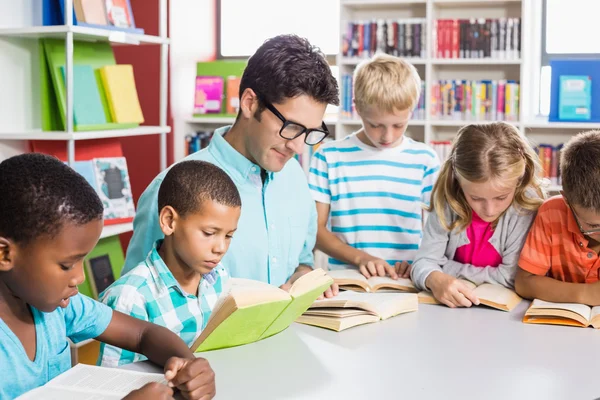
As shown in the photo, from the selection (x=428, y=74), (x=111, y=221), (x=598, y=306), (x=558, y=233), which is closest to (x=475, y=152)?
(x=558, y=233)

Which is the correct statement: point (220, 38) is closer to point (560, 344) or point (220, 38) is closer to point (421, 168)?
point (421, 168)

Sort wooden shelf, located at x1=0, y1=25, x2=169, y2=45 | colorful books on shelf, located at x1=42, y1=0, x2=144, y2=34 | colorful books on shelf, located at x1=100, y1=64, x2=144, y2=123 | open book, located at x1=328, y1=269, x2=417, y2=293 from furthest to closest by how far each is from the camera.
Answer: colorful books on shelf, located at x1=100, y1=64, x2=144, y2=123 < colorful books on shelf, located at x1=42, y1=0, x2=144, y2=34 < wooden shelf, located at x1=0, y1=25, x2=169, y2=45 < open book, located at x1=328, y1=269, x2=417, y2=293

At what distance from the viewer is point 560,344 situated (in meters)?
1.55

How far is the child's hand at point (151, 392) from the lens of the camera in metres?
1.09

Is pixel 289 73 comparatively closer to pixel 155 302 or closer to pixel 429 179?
pixel 155 302

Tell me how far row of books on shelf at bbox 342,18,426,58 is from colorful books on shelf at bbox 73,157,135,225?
176 cm

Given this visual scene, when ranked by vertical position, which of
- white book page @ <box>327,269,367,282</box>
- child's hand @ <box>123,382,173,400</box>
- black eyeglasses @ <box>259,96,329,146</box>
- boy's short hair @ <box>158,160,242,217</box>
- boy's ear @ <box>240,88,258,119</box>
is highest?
boy's ear @ <box>240,88,258,119</box>

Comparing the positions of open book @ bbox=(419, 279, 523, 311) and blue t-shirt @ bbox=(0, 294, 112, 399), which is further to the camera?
open book @ bbox=(419, 279, 523, 311)

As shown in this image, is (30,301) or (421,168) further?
(421,168)

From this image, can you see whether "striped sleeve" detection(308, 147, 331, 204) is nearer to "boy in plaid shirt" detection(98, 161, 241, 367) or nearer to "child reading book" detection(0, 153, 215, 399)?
"boy in plaid shirt" detection(98, 161, 241, 367)

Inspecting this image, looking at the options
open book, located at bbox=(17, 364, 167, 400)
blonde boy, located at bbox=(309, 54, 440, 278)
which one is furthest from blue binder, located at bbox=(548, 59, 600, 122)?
open book, located at bbox=(17, 364, 167, 400)

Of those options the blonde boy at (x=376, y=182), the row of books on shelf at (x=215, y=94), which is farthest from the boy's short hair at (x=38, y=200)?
the row of books on shelf at (x=215, y=94)

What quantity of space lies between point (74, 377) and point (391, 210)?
1.42m

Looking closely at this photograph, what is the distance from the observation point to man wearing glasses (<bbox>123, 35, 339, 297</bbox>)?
1.75m
